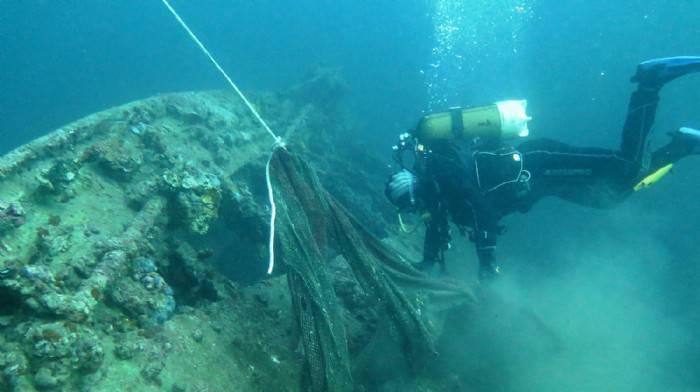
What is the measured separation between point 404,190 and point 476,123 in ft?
5.37

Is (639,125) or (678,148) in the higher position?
(639,125)

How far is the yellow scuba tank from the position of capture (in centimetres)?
623

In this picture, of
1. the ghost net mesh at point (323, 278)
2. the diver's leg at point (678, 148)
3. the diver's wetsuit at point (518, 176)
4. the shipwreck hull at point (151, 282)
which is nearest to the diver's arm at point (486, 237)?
the diver's wetsuit at point (518, 176)

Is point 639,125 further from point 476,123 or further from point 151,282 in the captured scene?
point 151,282

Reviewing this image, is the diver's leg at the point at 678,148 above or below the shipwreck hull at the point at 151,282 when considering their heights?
below

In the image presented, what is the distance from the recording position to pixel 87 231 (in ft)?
12.2

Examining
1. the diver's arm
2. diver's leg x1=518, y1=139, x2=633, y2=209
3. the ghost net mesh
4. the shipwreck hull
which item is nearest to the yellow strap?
diver's leg x1=518, y1=139, x2=633, y2=209

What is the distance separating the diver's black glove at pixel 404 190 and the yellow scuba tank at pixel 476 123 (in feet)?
2.47

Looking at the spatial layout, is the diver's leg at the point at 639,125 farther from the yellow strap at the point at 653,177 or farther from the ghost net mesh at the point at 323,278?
the ghost net mesh at the point at 323,278

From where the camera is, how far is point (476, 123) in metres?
6.26

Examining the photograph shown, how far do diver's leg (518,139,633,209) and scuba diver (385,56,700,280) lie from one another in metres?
0.01

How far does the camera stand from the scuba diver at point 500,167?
18.4 feet

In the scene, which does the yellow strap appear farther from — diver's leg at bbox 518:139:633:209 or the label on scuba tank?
the label on scuba tank

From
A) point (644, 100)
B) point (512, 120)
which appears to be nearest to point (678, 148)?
→ point (644, 100)
